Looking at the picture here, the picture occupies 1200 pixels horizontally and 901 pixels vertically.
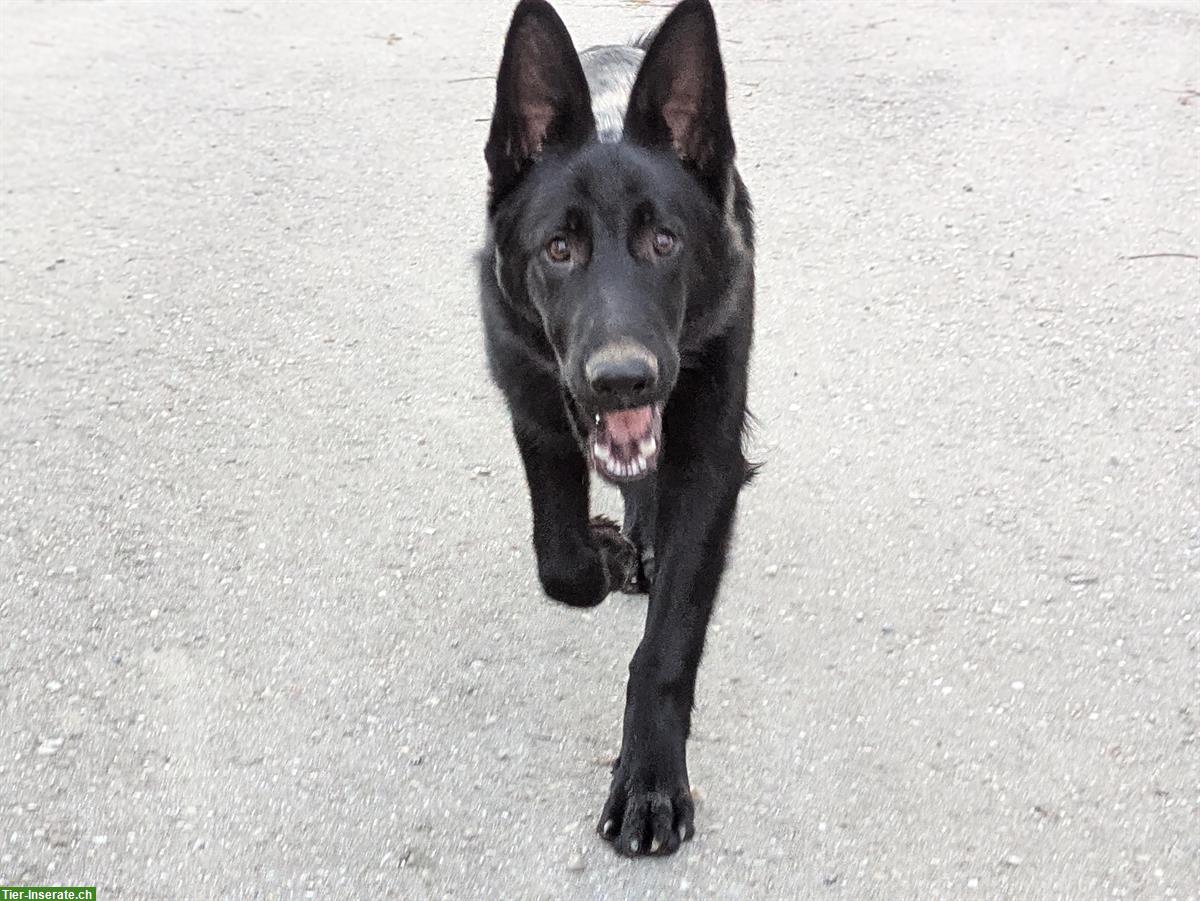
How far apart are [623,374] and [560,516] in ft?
2.15

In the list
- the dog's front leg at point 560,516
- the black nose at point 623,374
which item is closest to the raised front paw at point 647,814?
the dog's front leg at point 560,516

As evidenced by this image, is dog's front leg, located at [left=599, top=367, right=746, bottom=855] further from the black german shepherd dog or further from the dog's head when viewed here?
the dog's head

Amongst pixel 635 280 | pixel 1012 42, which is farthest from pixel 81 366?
pixel 1012 42

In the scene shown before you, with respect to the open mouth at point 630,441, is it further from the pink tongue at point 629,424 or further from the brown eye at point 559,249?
the brown eye at point 559,249

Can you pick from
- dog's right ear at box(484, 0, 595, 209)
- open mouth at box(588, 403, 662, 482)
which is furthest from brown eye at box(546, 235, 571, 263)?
open mouth at box(588, 403, 662, 482)

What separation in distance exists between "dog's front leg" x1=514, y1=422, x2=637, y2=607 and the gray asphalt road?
206 millimetres

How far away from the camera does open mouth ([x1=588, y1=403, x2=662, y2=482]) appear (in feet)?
10.1

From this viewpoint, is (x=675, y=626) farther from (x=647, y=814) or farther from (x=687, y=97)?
(x=687, y=97)

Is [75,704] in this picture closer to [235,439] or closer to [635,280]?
[235,439]

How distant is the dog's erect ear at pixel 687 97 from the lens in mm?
3189

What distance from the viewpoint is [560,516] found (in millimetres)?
3426

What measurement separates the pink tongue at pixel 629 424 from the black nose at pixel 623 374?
17 cm

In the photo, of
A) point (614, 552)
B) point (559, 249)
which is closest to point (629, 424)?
point (559, 249)

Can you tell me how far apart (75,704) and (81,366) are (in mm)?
1838
